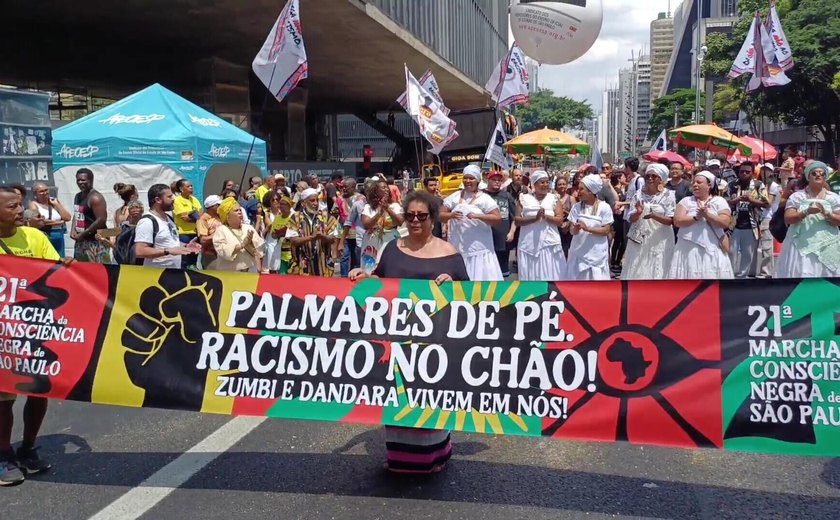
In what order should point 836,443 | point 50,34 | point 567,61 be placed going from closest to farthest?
point 836,443
point 567,61
point 50,34

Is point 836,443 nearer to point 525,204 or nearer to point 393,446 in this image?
point 393,446

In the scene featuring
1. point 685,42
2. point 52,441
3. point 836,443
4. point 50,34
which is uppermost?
point 685,42

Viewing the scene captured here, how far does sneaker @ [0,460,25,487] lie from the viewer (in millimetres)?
4434

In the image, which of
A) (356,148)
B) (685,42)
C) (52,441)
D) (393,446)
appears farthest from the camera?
(685,42)

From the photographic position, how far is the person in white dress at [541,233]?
8164 millimetres

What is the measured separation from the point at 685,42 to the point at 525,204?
13138cm

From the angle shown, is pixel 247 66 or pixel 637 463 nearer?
pixel 637 463

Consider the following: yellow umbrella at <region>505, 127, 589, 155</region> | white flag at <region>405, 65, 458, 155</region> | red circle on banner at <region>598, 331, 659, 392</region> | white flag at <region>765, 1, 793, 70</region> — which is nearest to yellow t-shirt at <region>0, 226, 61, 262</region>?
red circle on banner at <region>598, 331, 659, 392</region>

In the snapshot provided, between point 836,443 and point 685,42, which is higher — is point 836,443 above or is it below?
below

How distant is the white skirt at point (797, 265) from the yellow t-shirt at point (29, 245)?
20.2 feet

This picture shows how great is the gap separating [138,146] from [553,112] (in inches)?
3312

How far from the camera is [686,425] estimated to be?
13.0ft

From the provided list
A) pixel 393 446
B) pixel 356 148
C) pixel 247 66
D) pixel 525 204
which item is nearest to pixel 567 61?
pixel 525 204

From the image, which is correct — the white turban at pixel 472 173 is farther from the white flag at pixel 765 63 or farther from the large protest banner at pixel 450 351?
the white flag at pixel 765 63
